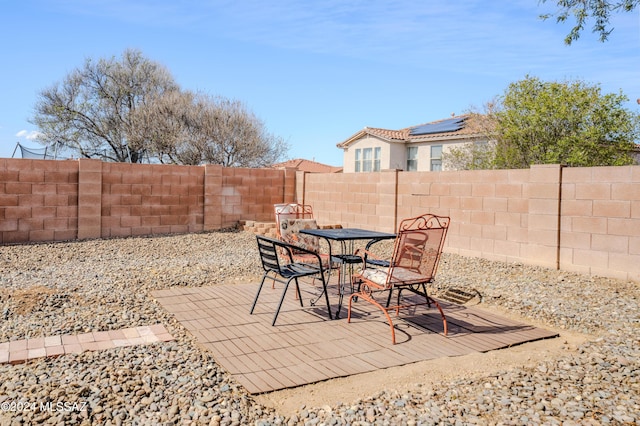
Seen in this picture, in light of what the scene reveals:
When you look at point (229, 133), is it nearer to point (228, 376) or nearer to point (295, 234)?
point (295, 234)

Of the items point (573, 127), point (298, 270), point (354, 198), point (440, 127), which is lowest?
point (298, 270)

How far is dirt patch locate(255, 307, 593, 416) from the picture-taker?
10.7 ft

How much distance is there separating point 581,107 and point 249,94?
13780 mm

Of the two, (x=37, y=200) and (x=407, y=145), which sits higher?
(x=407, y=145)

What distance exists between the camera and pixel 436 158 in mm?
21812

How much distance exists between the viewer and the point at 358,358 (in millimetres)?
4000

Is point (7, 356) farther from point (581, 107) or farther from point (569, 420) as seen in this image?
point (581, 107)

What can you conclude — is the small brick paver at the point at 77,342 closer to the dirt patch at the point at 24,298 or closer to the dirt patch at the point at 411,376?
the dirt patch at the point at 24,298

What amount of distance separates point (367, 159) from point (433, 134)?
386 centimetres

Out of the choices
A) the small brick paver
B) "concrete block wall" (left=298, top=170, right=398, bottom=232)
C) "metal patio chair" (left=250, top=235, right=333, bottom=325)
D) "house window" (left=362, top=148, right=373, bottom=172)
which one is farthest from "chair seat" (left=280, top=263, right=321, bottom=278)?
"house window" (left=362, top=148, right=373, bottom=172)

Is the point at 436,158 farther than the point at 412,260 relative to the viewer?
Yes

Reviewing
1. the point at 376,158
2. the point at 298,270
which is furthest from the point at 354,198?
the point at 376,158

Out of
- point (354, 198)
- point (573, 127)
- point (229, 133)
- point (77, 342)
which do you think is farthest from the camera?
point (229, 133)

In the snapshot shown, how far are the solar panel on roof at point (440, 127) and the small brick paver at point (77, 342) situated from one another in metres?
18.6
